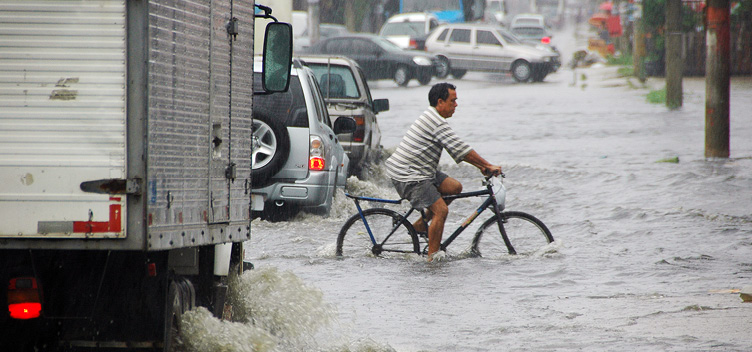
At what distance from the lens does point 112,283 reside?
455 centimetres

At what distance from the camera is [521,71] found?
34.7 m

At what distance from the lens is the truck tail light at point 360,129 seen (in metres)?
13.4

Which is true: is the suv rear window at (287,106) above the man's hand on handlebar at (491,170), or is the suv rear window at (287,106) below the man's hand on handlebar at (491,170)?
above

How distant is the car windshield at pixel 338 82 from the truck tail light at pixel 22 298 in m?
9.59

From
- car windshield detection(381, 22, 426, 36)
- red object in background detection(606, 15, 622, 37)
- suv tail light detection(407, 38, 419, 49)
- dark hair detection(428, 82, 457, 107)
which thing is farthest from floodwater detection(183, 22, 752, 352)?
red object in background detection(606, 15, 622, 37)

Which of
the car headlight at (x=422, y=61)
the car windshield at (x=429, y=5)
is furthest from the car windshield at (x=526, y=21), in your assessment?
the car headlight at (x=422, y=61)

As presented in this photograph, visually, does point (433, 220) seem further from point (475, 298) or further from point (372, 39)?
point (372, 39)

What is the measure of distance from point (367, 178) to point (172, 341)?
9841 mm

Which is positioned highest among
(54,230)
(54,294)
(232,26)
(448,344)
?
(232,26)

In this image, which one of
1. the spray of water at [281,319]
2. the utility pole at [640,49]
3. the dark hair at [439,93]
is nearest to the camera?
the spray of water at [281,319]

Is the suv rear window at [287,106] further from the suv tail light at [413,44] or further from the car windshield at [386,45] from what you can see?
the suv tail light at [413,44]

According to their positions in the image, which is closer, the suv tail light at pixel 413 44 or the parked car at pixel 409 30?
the suv tail light at pixel 413 44

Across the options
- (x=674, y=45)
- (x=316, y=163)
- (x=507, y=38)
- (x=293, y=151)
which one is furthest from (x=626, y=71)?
(x=293, y=151)

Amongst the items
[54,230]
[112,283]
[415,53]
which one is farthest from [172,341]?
[415,53]
